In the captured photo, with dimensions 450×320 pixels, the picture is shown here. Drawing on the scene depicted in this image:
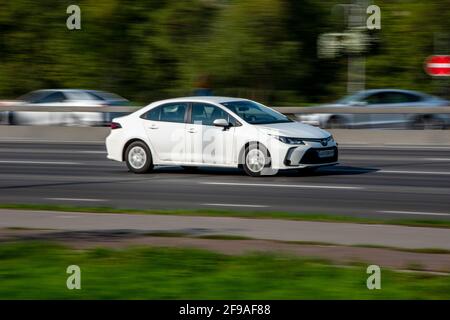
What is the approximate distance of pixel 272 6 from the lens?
50.4 meters

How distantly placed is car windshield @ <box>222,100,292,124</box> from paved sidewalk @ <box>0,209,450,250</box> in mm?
5898

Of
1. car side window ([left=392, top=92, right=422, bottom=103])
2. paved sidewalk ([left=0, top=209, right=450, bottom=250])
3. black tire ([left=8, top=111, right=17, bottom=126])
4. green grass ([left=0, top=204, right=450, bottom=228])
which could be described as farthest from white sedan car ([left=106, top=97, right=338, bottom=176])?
black tire ([left=8, top=111, right=17, bottom=126])

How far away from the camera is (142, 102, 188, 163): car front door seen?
19.2 meters

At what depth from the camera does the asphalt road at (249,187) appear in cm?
1480

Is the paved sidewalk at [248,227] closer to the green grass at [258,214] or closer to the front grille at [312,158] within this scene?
the green grass at [258,214]

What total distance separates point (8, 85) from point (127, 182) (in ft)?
131

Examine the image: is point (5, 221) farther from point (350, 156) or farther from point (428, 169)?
point (350, 156)

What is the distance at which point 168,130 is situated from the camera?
19359 mm

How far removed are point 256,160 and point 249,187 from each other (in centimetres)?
147

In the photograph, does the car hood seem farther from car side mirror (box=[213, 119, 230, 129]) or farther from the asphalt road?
the asphalt road

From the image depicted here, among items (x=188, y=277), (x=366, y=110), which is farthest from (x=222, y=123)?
(x=366, y=110)

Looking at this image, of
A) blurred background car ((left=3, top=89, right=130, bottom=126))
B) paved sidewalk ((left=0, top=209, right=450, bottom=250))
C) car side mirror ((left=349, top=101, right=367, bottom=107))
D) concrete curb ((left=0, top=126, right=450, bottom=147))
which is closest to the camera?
paved sidewalk ((left=0, top=209, right=450, bottom=250))

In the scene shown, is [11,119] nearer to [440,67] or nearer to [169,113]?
[440,67]
